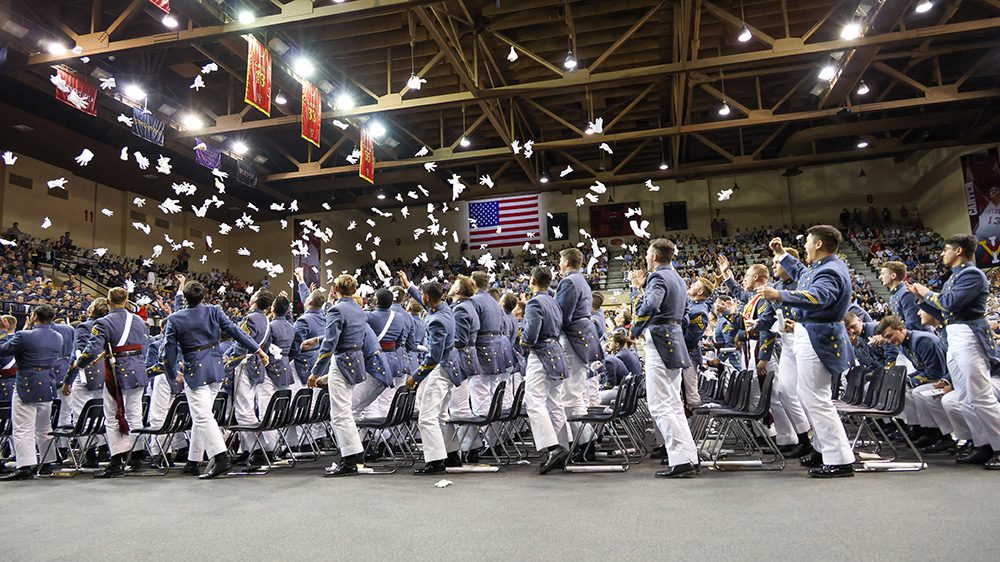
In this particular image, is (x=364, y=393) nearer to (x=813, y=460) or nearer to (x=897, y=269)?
(x=813, y=460)

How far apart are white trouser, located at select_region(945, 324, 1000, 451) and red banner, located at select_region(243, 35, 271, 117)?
1038 centimetres

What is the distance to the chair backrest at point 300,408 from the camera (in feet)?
20.8

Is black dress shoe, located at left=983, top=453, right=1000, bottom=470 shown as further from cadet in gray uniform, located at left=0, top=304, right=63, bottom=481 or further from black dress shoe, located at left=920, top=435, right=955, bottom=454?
cadet in gray uniform, located at left=0, top=304, right=63, bottom=481

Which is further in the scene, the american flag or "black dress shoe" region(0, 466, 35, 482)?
the american flag

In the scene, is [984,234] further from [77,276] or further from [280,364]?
[77,276]

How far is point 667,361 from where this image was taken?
4.84 meters

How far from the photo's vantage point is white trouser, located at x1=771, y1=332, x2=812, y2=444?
5270 millimetres

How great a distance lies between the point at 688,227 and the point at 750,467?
2453 centimetres

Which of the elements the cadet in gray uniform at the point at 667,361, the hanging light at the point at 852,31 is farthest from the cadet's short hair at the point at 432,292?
the hanging light at the point at 852,31

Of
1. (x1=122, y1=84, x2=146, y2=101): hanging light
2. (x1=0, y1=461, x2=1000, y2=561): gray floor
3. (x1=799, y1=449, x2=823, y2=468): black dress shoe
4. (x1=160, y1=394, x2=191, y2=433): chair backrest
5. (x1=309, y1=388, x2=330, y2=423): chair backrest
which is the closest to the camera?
(x1=0, y1=461, x2=1000, y2=561): gray floor

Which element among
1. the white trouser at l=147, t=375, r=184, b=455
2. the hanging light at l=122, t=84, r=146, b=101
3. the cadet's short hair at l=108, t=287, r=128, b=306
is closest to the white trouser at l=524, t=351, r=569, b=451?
the white trouser at l=147, t=375, r=184, b=455

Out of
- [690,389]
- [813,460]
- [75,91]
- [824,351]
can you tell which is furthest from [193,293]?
[75,91]

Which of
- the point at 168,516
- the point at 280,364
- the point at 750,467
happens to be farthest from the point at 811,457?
the point at 280,364

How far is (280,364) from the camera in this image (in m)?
7.16
